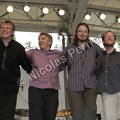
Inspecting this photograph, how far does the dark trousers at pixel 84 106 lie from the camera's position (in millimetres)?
2490

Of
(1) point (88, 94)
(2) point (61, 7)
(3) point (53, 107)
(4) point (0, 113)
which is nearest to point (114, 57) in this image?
(1) point (88, 94)

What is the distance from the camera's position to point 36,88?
261cm

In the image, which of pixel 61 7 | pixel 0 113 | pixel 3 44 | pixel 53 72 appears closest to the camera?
pixel 0 113

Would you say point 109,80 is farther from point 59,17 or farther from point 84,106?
point 59,17

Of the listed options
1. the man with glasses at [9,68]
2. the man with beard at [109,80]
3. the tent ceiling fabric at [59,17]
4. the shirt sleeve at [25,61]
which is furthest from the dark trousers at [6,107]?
the tent ceiling fabric at [59,17]

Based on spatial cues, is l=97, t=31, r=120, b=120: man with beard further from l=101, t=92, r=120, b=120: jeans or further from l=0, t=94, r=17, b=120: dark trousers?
l=0, t=94, r=17, b=120: dark trousers

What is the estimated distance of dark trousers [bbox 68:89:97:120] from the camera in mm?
2490

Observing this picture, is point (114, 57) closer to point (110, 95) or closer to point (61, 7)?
point (110, 95)

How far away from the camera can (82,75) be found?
2.65 metres

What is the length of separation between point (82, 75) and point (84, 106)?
317 mm

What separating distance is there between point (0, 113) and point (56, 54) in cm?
89

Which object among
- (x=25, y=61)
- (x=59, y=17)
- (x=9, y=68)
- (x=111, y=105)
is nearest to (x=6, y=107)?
(x=9, y=68)

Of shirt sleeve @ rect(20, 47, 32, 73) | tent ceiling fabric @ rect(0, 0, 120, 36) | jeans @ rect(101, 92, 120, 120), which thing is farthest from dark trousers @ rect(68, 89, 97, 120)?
tent ceiling fabric @ rect(0, 0, 120, 36)

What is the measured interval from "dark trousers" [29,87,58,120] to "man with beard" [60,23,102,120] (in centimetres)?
17
